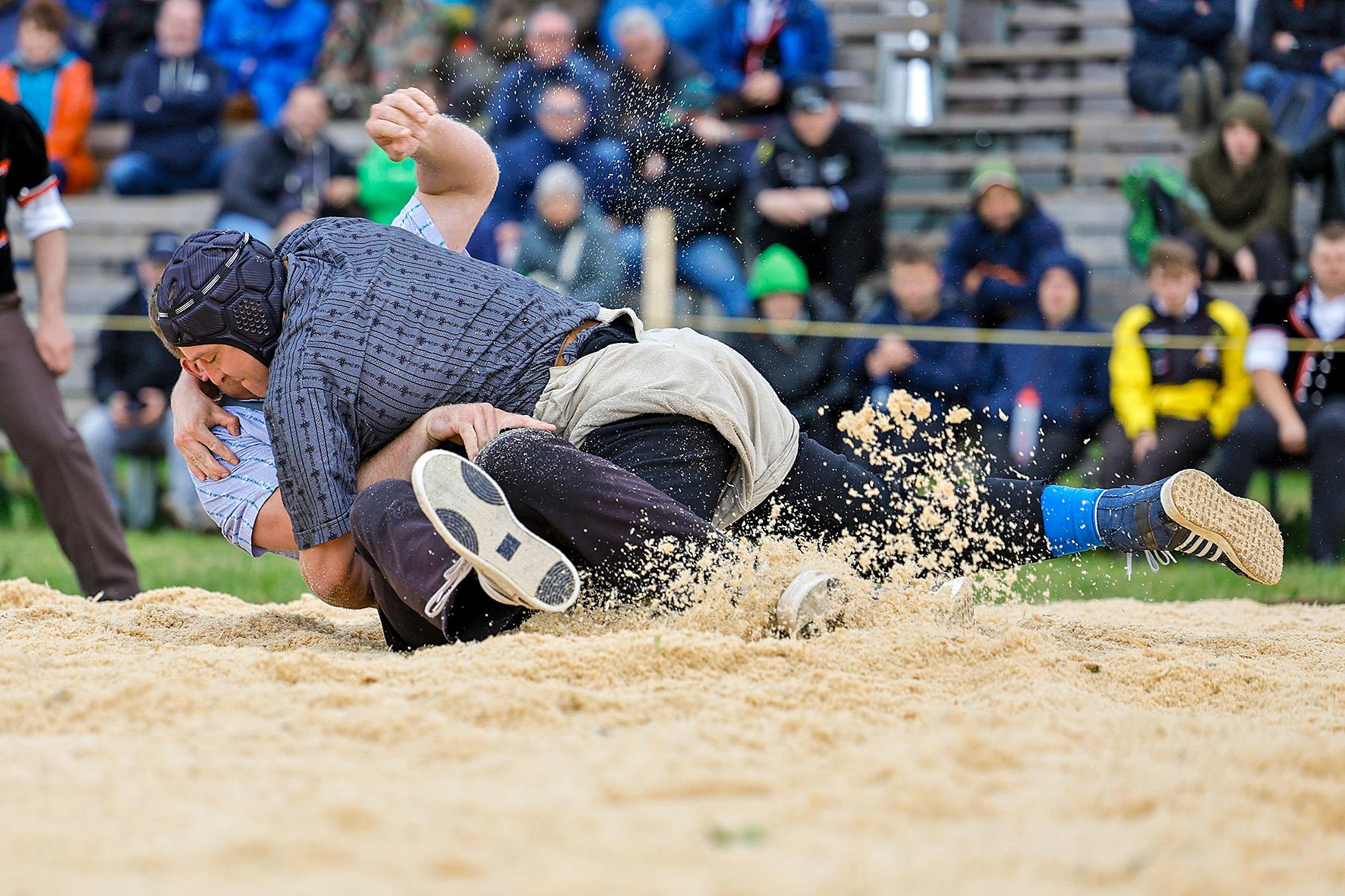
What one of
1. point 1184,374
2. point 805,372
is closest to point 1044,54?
point 1184,374

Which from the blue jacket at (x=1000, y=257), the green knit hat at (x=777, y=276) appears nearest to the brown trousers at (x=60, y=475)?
the green knit hat at (x=777, y=276)

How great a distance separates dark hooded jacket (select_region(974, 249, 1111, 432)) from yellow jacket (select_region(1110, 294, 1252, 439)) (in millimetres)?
149

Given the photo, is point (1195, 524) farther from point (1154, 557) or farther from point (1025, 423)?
point (1025, 423)

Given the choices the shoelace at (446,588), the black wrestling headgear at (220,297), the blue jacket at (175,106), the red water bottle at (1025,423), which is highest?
the blue jacket at (175,106)

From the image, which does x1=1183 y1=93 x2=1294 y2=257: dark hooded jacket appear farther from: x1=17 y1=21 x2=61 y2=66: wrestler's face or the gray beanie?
x1=17 y1=21 x2=61 y2=66: wrestler's face

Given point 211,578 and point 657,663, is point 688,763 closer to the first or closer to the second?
point 657,663

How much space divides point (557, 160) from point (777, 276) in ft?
5.11

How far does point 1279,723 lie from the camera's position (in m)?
2.84

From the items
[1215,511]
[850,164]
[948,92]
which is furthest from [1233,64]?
[1215,511]

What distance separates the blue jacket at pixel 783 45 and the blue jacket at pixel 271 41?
3158mm

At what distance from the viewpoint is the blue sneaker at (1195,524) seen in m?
3.53

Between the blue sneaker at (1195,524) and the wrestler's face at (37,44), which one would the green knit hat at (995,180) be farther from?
the wrestler's face at (37,44)

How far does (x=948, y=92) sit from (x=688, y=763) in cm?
832

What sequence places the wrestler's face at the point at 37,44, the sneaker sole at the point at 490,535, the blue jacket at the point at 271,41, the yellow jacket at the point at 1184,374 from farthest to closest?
1. the blue jacket at the point at 271,41
2. the wrestler's face at the point at 37,44
3. the yellow jacket at the point at 1184,374
4. the sneaker sole at the point at 490,535
